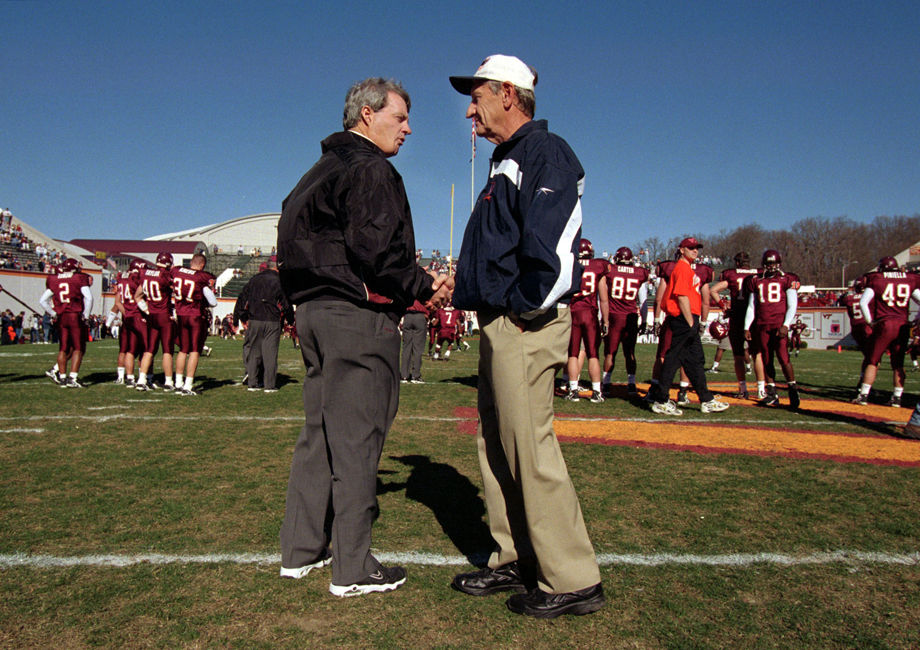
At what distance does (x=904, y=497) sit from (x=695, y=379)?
4.31 meters

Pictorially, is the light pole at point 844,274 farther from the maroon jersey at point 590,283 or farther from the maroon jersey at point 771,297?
the maroon jersey at point 590,283

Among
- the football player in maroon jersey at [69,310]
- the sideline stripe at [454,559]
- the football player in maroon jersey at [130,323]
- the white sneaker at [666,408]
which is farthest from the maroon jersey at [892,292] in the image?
the football player in maroon jersey at [69,310]

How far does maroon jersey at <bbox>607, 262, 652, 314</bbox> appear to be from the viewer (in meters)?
10.5

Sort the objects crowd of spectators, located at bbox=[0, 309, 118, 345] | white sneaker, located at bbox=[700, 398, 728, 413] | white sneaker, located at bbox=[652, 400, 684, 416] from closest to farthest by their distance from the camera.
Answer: white sneaker, located at bbox=[652, 400, 684, 416] < white sneaker, located at bbox=[700, 398, 728, 413] < crowd of spectators, located at bbox=[0, 309, 118, 345]

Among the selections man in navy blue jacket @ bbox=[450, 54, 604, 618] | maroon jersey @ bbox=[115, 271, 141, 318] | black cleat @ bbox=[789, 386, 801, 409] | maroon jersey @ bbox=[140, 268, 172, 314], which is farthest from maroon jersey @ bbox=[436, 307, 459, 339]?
man in navy blue jacket @ bbox=[450, 54, 604, 618]

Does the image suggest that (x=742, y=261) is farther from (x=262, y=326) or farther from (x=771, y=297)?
(x=262, y=326)

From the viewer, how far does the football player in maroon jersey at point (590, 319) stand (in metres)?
9.95

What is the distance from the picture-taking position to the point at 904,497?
4.49 metres

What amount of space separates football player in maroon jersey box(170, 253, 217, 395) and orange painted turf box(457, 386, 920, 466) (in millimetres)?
4770

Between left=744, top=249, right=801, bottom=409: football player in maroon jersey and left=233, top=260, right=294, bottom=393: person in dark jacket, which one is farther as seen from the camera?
left=233, top=260, right=294, bottom=393: person in dark jacket

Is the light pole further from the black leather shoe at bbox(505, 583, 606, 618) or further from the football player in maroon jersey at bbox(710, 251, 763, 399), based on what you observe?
the black leather shoe at bbox(505, 583, 606, 618)

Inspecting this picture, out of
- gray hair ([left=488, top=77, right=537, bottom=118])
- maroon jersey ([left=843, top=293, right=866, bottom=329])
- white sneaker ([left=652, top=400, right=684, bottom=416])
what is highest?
gray hair ([left=488, top=77, right=537, bottom=118])

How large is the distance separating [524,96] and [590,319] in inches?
295

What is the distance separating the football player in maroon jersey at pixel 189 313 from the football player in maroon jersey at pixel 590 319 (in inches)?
230
